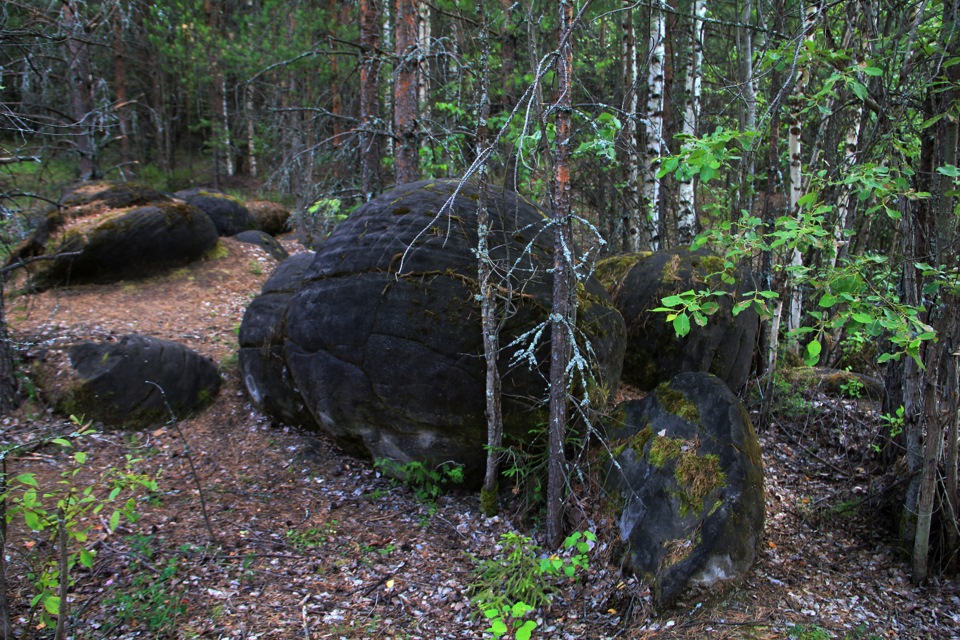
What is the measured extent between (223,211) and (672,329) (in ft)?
36.9

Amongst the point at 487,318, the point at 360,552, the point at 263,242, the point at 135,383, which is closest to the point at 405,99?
the point at 487,318

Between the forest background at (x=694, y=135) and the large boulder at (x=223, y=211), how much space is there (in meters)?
2.20

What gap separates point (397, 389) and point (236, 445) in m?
2.16

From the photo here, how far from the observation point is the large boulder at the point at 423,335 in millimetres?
5410

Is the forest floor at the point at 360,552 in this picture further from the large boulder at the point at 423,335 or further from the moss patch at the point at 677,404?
the moss patch at the point at 677,404

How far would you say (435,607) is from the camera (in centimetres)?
440

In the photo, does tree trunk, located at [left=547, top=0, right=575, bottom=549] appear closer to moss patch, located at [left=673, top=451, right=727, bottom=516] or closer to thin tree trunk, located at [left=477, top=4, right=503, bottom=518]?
thin tree trunk, located at [left=477, top=4, right=503, bottom=518]

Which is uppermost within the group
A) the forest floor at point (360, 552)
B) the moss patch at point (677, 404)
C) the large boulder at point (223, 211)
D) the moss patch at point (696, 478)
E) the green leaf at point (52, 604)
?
the large boulder at point (223, 211)

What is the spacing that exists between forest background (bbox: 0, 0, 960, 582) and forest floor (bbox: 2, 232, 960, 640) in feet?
1.84

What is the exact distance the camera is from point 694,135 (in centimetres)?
477

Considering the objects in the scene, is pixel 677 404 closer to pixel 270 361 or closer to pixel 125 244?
pixel 270 361

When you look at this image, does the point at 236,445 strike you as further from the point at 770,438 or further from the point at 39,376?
the point at 770,438

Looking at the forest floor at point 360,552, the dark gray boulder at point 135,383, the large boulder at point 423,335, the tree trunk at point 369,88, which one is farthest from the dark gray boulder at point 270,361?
the tree trunk at point 369,88

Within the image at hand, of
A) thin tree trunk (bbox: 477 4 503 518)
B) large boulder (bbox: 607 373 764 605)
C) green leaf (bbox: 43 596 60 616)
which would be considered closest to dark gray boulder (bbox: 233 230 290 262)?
thin tree trunk (bbox: 477 4 503 518)
